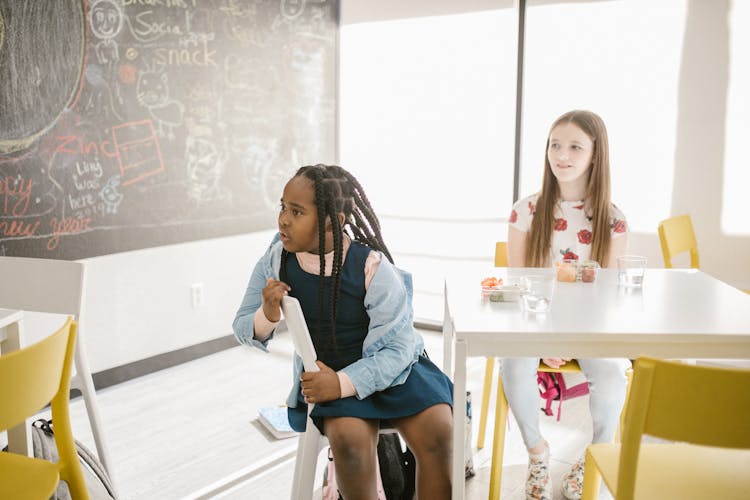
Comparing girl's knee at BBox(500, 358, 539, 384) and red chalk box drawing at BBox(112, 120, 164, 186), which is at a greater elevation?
red chalk box drawing at BBox(112, 120, 164, 186)

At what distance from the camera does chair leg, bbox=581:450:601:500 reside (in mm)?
1558

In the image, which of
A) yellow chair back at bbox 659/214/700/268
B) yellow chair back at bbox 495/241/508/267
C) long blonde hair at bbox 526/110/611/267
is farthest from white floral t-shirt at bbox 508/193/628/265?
yellow chair back at bbox 659/214/700/268

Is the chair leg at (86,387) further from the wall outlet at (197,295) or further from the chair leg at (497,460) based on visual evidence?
the wall outlet at (197,295)

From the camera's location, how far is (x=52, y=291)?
2.01 m

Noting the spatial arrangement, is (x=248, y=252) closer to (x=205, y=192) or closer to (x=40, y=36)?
(x=205, y=192)

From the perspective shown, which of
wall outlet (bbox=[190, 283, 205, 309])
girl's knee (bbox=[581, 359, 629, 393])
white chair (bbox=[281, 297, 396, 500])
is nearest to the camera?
white chair (bbox=[281, 297, 396, 500])

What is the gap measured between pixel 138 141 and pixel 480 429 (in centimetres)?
187

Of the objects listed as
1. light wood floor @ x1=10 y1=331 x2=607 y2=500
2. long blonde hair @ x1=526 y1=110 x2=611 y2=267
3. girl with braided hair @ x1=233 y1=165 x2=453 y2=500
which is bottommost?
light wood floor @ x1=10 y1=331 x2=607 y2=500

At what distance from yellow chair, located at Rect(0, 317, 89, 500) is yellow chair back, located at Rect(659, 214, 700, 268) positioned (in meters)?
2.09

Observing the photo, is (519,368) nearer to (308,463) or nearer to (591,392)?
(591,392)

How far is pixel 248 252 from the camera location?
12.5 feet

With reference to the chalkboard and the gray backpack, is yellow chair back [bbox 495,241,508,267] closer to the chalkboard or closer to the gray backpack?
the gray backpack

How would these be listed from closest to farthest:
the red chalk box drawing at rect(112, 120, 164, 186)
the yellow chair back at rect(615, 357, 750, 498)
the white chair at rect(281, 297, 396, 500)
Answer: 1. the yellow chair back at rect(615, 357, 750, 498)
2. the white chair at rect(281, 297, 396, 500)
3. the red chalk box drawing at rect(112, 120, 164, 186)

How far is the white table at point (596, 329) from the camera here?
1.55 meters
